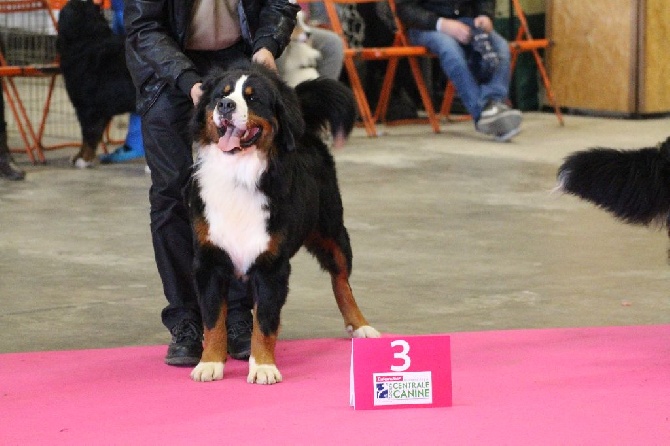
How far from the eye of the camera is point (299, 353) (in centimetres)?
388

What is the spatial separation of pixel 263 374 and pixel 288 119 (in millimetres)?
744

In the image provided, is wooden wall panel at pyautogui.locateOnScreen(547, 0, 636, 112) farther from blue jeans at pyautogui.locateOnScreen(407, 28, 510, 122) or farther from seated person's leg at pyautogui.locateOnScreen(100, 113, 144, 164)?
seated person's leg at pyautogui.locateOnScreen(100, 113, 144, 164)

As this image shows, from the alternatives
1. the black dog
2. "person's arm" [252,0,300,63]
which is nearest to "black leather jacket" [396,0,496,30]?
the black dog

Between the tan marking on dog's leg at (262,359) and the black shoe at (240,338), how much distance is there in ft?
0.85

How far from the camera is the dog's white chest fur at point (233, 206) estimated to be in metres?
3.39

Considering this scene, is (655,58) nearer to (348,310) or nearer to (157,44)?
(348,310)

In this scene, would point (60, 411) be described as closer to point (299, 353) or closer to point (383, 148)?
point (299, 353)

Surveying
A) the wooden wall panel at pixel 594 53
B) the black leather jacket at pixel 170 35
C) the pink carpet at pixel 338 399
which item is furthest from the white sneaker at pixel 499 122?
the black leather jacket at pixel 170 35

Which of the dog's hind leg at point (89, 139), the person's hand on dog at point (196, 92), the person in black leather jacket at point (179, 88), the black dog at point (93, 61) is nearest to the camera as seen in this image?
the person's hand on dog at point (196, 92)

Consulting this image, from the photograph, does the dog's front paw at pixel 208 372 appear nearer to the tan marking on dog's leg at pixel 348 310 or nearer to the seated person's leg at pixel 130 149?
the tan marking on dog's leg at pixel 348 310

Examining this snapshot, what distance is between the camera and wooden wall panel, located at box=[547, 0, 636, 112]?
9906 millimetres

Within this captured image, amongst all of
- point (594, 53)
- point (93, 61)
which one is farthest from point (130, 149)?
point (594, 53)

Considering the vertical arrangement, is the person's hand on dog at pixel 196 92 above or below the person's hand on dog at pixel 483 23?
above

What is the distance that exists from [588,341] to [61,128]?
22.7ft
